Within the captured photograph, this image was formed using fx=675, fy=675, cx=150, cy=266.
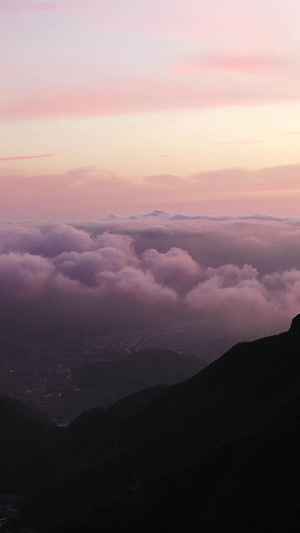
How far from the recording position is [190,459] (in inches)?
4616

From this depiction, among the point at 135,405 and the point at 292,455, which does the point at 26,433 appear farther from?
the point at 292,455

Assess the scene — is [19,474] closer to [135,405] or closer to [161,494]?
[135,405]

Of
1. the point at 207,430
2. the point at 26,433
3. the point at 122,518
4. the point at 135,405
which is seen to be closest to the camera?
the point at 122,518

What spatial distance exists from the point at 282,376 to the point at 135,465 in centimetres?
3381

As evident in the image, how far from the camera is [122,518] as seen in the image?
304ft

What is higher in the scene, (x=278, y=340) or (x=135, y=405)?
(x=278, y=340)

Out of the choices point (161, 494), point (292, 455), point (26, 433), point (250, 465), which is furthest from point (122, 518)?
point (26, 433)

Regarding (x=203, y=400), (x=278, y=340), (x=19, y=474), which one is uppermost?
(x=278, y=340)

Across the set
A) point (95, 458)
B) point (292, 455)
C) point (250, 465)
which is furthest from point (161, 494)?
point (95, 458)

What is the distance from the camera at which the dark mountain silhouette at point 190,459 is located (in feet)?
297

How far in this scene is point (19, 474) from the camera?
16675cm

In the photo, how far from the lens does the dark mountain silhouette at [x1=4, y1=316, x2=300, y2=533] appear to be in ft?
297

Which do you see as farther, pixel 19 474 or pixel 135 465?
pixel 19 474

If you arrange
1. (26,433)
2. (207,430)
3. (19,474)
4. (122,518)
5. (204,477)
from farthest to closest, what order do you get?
(26,433)
(19,474)
(207,430)
(204,477)
(122,518)
